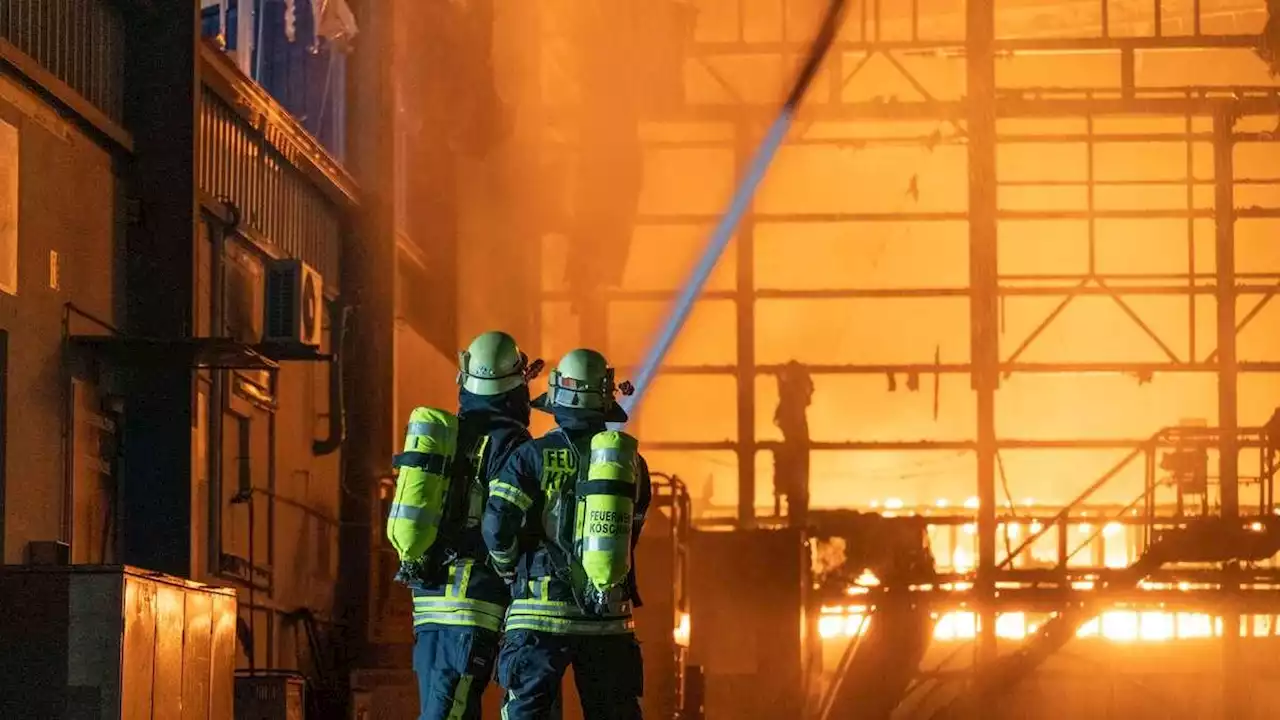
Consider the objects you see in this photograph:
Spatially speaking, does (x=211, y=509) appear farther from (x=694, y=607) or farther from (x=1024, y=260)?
(x=1024, y=260)

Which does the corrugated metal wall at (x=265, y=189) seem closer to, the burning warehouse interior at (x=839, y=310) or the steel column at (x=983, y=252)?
the burning warehouse interior at (x=839, y=310)

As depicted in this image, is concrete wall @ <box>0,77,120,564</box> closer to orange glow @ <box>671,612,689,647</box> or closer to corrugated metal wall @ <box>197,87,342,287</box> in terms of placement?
corrugated metal wall @ <box>197,87,342,287</box>

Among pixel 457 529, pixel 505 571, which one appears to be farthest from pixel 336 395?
pixel 505 571

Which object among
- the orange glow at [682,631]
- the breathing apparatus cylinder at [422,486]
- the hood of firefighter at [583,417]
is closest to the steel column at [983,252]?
the orange glow at [682,631]

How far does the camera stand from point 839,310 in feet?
88.2

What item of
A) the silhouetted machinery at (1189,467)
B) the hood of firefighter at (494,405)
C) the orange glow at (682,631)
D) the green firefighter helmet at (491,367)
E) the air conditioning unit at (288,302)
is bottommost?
the orange glow at (682,631)

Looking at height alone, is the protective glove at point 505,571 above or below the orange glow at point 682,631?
above

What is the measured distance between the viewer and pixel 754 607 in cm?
2183

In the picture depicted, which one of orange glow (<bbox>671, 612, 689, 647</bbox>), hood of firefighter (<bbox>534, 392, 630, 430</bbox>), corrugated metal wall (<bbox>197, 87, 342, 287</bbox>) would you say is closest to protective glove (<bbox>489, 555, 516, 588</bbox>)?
hood of firefighter (<bbox>534, 392, 630, 430</bbox>)

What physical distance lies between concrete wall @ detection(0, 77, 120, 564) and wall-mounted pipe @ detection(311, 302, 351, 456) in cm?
485

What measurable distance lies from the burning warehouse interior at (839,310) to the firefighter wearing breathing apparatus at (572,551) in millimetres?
9816

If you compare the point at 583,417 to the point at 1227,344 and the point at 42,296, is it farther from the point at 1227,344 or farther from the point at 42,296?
the point at 1227,344

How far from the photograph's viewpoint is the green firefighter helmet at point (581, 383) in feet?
26.6

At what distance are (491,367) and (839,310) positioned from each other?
1878 centimetres
